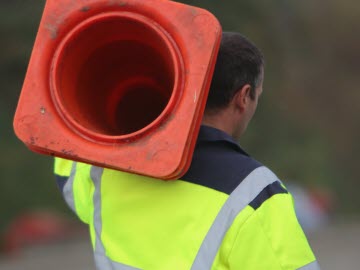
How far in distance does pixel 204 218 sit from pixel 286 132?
9948 millimetres

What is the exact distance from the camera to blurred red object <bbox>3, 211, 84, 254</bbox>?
8.19m

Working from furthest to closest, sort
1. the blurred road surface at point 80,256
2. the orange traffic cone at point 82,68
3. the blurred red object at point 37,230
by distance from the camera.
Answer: the blurred red object at point 37,230 → the blurred road surface at point 80,256 → the orange traffic cone at point 82,68

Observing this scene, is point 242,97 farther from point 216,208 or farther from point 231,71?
point 216,208

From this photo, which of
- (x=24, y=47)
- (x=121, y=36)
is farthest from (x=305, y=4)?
(x=121, y=36)

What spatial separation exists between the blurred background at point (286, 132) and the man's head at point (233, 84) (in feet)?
18.9

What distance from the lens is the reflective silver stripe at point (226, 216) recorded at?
2.08m

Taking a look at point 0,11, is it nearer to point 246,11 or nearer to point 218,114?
point 246,11

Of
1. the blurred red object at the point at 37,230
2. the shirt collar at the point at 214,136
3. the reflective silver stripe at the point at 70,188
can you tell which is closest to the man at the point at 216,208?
the shirt collar at the point at 214,136

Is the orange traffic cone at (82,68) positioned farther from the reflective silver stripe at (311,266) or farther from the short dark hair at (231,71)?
the reflective silver stripe at (311,266)

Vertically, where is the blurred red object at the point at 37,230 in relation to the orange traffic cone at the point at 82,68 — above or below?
below

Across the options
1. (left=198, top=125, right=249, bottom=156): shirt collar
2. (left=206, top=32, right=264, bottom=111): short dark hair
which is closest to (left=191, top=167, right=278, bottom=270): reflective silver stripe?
(left=198, top=125, right=249, bottom=156): shirt collar

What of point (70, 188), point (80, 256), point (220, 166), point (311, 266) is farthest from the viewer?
point (80, 256)

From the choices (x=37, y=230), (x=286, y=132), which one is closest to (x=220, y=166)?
(x=37, y=230)

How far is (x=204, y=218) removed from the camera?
213 centimetres
